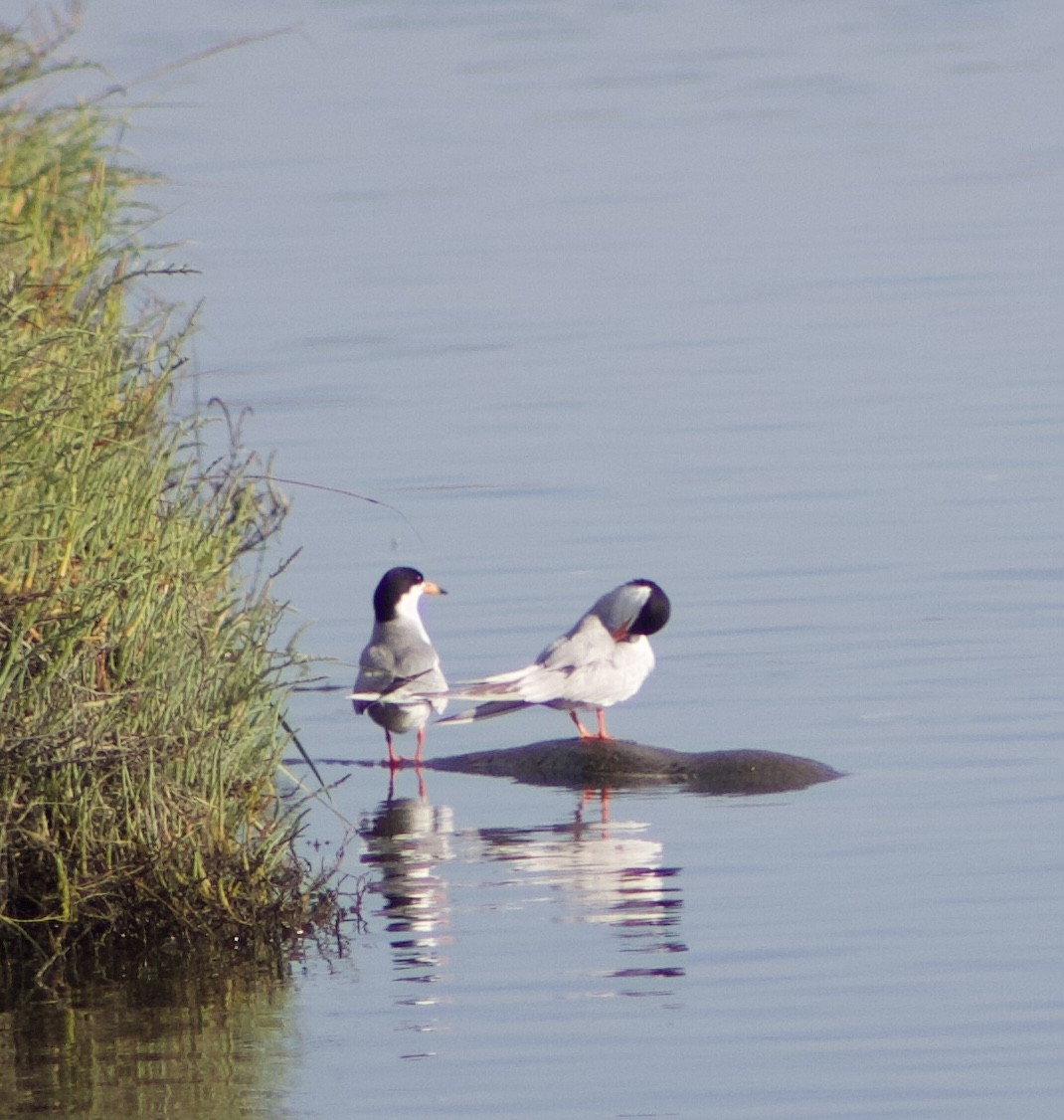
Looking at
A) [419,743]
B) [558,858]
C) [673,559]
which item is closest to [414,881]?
[558,858]

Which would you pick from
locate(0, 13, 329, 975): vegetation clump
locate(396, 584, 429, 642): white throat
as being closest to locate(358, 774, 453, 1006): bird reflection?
locate(0, 13, 329, 975): vegetation clump

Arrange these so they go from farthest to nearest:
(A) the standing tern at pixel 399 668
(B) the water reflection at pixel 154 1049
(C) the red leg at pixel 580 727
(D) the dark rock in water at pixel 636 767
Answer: (C) the red leg at pixel 580 727
(A) the standing tern at pixel 399 668
(D) the dark rock in water at pixel 636 767
(B) the water reflection at pixel 154 1049

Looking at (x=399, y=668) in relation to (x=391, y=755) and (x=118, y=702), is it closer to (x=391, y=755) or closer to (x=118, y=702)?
(x=391, y=755)

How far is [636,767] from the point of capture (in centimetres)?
996

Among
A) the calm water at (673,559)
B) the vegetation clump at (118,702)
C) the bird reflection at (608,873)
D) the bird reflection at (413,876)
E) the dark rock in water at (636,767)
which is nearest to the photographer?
the calm water at (673,559)

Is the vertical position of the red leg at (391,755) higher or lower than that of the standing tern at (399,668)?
lower

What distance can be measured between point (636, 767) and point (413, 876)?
59.4 inches

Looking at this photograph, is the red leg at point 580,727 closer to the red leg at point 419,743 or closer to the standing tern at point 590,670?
the standing tern at point 590,670

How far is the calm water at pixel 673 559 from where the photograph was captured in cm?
689

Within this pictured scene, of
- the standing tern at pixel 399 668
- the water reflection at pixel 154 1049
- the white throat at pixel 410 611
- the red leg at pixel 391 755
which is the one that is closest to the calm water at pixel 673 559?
the water reflection at pixel 154 1049

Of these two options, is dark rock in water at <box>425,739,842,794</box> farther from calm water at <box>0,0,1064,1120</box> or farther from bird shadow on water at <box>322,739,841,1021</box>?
calm water at <box>0,0,1064,1120</box>

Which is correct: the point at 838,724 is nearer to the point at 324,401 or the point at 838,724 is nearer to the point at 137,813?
the point at 137,813

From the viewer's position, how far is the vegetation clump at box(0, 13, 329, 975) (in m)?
7.14

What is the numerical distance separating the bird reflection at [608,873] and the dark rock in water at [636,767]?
218 mm
